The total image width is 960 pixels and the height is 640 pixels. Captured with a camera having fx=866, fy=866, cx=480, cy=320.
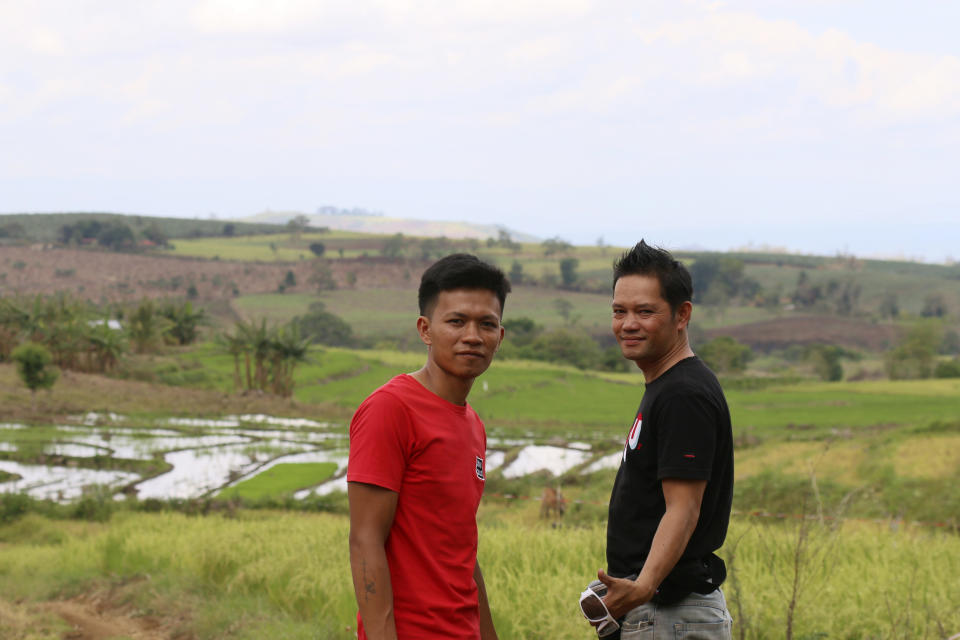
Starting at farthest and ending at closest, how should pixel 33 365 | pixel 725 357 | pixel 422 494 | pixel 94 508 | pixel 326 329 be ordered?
pixel 326 329 < pixel 725 357 < pixel 33 365 < pixel 94 508 < pixel 422 494

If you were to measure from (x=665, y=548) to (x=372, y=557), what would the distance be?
30.7 inches

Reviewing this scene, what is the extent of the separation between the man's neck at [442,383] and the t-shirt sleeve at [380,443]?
195mm

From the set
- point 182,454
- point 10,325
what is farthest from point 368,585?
point 10,325

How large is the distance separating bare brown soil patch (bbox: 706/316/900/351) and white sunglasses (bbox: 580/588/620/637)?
226 ft

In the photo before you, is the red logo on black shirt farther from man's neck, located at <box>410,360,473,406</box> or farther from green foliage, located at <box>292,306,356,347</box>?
green foliage, located at <box>292,306,356,347</box>

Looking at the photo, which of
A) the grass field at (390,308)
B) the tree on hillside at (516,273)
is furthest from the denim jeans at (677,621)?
the tree on hillside at (516,273)

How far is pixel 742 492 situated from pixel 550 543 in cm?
1005

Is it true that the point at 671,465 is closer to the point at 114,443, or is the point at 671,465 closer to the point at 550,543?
the point at 550,543

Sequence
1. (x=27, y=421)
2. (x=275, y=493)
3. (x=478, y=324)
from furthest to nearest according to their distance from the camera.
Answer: (x=27, y=421) < (x=275, y=493) < (x=478, y=324)

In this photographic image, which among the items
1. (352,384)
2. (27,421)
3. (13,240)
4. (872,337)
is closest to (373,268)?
(13,240)

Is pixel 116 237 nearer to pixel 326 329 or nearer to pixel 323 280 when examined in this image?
pixel 323 280

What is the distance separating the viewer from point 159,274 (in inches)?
3310

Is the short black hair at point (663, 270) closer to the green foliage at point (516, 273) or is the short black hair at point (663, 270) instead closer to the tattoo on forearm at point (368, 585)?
the tattoo on forearm at point (368, 585)

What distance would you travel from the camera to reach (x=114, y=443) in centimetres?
2256
